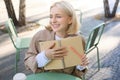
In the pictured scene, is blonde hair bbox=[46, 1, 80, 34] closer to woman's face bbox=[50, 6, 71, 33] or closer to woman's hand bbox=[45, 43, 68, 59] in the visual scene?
woman's face bbox=[50, 6, 71, 33]

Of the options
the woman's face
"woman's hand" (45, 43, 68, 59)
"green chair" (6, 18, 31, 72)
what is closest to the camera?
"woman's hand" (45, 43, 68, 59)

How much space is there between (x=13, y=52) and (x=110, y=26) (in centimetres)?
290

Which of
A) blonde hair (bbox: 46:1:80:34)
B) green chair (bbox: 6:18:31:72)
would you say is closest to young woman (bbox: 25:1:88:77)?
blonde hair (bbox: 46:1:80:34)

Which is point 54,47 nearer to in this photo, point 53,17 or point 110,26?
point 53,17

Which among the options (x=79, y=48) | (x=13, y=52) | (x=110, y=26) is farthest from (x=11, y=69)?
(x=110, y=26)

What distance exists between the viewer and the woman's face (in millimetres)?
2330

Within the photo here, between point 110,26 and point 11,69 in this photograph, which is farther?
point 110,26

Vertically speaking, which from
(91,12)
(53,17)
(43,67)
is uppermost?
(53,17)

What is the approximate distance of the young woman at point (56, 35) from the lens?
221 cm

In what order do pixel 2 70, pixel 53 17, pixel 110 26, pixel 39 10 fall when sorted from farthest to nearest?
pixel 39 10 → pixel 110 26 → pixel 2 70 → pixel 53 17

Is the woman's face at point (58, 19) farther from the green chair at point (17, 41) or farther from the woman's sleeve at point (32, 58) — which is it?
the green chair at point (17, 41)

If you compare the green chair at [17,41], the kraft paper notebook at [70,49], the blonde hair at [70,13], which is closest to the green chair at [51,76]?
the kraft paper notebook at [70,49]

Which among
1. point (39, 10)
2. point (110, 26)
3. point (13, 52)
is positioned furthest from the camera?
point (39, 10)

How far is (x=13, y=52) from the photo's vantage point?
564 centimetres
